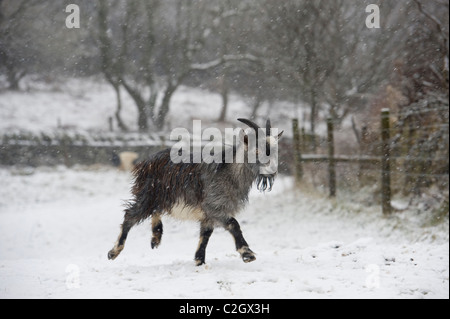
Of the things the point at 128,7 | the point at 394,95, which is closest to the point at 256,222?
the point at 394,95

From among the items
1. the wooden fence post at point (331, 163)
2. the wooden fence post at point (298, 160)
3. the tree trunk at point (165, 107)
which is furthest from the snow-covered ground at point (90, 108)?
the wooden fence post at point (331, 163)

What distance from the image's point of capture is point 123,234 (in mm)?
5062

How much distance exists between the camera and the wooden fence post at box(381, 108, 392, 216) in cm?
930

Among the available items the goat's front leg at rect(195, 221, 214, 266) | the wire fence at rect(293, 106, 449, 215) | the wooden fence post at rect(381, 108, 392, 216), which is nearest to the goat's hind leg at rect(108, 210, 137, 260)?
the goat's front leg at rect(195, 221, 214, 266)

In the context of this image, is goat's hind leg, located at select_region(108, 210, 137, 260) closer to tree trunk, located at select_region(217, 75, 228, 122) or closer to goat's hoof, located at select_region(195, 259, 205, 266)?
goat's hoof, located at select_region(195, 259, 205, 266)

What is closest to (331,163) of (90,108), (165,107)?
(165,107)

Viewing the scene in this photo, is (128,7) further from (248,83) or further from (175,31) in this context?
(248,83)

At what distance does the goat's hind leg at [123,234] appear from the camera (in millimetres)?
4988

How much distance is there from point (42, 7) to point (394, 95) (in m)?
15.1

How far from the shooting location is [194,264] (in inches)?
202

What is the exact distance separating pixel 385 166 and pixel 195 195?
18.9 feet

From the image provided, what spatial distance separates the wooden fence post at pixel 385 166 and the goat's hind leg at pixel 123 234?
5964mm

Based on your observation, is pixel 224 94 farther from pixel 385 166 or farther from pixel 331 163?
pixel 385 166

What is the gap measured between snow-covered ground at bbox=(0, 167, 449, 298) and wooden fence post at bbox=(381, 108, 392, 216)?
342 mm
